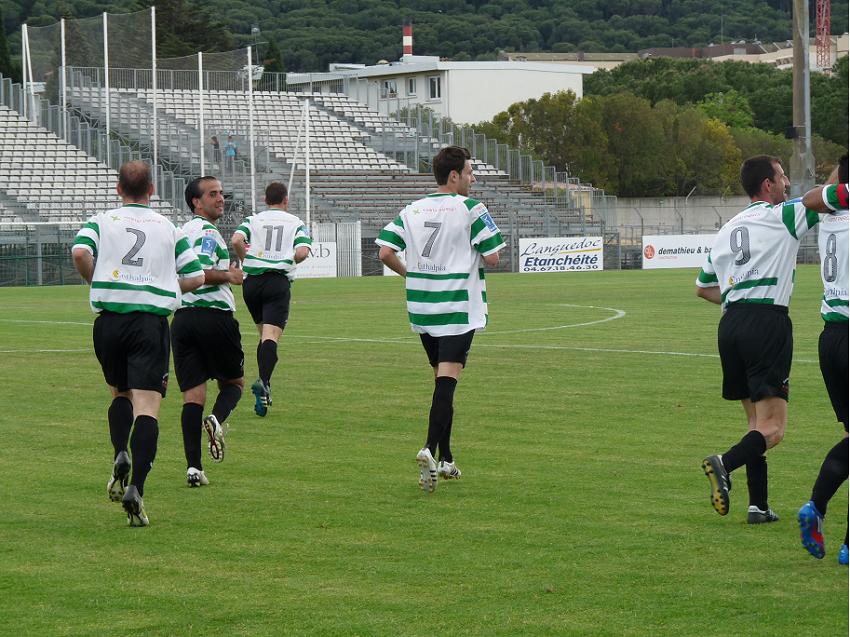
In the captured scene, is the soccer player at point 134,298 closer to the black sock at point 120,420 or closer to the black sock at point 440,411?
the black sock at point 120,420

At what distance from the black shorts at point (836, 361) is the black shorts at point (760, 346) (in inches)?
24.9

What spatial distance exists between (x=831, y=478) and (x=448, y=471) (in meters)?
3.06

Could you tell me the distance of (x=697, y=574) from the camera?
6.48 metres

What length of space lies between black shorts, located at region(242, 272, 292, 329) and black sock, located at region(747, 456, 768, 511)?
6119 millimetres

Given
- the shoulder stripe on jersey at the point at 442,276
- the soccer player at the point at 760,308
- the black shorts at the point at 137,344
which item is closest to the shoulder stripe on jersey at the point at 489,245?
the shoulder stripe on jersey at the point at 442,276

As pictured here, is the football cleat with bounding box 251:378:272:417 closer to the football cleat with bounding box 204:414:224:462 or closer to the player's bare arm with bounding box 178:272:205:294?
the football cleat with bounding box 204:414:224:462

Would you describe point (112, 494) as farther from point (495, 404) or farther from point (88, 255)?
point (495, 404)

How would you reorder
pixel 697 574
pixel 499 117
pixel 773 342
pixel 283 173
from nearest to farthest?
pixel 697 574, pixel 773 342, pixel 283 173, pixel 499 117

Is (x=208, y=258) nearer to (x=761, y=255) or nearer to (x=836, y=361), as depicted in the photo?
(x=761, y=255)

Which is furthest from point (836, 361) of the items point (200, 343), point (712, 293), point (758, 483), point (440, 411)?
point (200, 343)

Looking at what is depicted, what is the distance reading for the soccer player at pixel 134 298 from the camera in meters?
7.81

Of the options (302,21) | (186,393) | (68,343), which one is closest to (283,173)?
(68,343)

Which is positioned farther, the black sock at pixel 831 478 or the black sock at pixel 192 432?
the black sock at pixel 192 432

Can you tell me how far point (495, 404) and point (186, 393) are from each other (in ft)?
14.2
